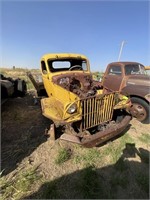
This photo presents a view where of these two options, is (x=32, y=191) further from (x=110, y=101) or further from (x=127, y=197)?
(x=110, y=101)

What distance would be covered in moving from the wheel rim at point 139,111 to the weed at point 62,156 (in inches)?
116

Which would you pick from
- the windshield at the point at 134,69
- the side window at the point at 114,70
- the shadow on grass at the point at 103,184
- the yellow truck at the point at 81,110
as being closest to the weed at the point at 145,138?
the yellow truck at the point at 81,110

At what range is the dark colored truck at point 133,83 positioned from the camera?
16.8ft

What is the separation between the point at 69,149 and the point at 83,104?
1184 millimetres

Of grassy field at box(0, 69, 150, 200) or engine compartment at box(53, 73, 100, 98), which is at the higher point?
engine compartment at box(53, 73, 100, 98)

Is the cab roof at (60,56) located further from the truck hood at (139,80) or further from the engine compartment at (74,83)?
the truck hood at (139,80)

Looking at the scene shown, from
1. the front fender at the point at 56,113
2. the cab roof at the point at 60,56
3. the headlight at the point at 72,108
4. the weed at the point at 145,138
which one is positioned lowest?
the weed at the point at 145,138

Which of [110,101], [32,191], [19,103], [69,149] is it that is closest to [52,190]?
[32,191]

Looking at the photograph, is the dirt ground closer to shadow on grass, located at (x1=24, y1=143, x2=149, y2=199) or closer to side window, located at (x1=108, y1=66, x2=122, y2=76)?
shadow on grass, located at (x1=24, y1=143, x2=149, y2=199)

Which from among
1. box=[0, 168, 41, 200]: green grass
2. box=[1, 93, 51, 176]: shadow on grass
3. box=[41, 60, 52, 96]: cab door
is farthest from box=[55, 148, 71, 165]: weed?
box=[41, 60, 52, 96]: cab door

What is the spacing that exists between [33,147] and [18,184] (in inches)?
41.8

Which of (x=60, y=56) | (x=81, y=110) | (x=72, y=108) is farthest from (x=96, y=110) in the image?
(x=60, y=56)

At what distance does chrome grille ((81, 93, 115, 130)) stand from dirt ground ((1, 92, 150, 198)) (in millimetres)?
712

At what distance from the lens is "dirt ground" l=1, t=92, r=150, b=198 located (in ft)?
9.62
